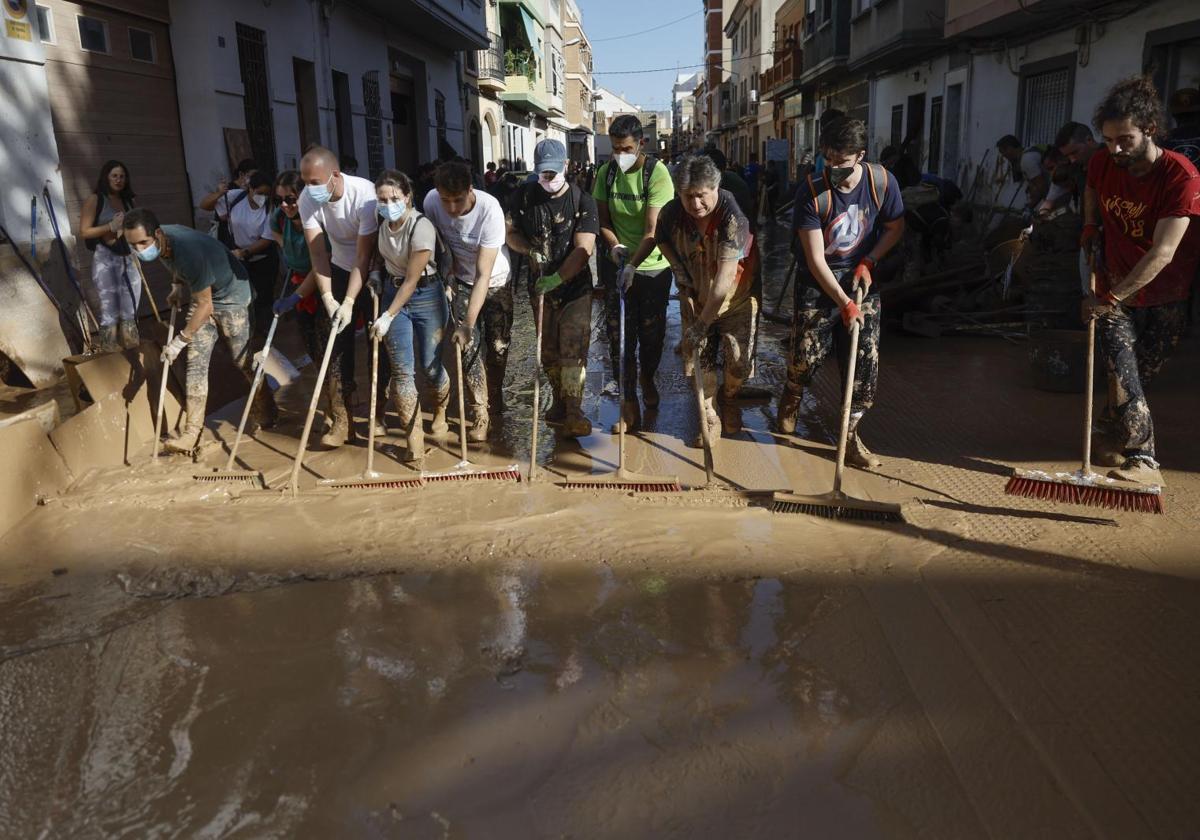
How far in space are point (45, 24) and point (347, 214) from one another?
Result: 4860mm

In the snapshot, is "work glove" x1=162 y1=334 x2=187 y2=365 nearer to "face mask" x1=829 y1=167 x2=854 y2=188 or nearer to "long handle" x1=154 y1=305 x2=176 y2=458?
"long handle" x1=154 y1=305 x2=176 y2=458

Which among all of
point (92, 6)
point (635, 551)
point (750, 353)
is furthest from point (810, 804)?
point (92, 6)

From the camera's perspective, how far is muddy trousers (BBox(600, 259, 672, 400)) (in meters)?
5.41

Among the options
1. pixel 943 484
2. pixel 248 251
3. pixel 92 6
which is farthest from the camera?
pixel 92 6

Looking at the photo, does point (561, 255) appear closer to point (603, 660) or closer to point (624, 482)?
point (624, 482)

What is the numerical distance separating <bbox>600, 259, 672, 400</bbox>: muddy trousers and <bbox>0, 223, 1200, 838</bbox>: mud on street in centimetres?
86

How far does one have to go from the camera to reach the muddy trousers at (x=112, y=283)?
6.68 meters

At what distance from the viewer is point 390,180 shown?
472 centimetres

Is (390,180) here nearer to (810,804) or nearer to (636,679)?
(636,679)

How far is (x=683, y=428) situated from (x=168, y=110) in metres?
7.22

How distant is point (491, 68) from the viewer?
25.7m

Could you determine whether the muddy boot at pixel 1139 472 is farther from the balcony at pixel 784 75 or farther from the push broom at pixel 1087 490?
the balcony at pixel 784 75

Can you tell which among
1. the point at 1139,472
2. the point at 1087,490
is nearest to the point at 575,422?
the point at 1087,490

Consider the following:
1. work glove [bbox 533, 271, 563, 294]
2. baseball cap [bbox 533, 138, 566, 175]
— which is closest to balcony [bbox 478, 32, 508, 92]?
baseball cap [bbox 533, 138, 566, 175]
